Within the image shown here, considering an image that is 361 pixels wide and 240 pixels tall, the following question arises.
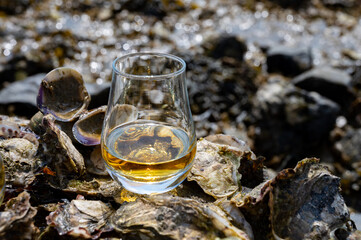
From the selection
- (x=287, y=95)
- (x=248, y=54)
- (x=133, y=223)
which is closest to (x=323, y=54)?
(x=248, y=54)

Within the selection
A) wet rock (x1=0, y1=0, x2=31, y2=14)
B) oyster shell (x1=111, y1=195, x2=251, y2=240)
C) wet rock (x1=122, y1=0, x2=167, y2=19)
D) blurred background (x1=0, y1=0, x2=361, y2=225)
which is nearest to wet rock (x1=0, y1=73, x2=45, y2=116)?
blurred background (x1=0, y1=0, x2=361, y2=225)

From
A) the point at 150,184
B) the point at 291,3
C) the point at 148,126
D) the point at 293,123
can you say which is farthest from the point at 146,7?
the point at 150,184

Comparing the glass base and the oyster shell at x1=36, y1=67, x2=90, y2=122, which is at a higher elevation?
the oyster shell at x1=36, y1=67, x2=90, y2=122

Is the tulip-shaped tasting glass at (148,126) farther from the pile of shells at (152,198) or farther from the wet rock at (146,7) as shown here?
the wet rock at (146,7)

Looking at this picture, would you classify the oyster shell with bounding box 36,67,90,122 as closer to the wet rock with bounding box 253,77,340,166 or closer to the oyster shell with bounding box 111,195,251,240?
the oyster shell with bounding box 111,195,251,240

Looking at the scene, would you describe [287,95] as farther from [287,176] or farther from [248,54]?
[287,176]

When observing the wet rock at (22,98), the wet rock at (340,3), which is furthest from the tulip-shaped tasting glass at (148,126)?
the wet rock at (340,3)
